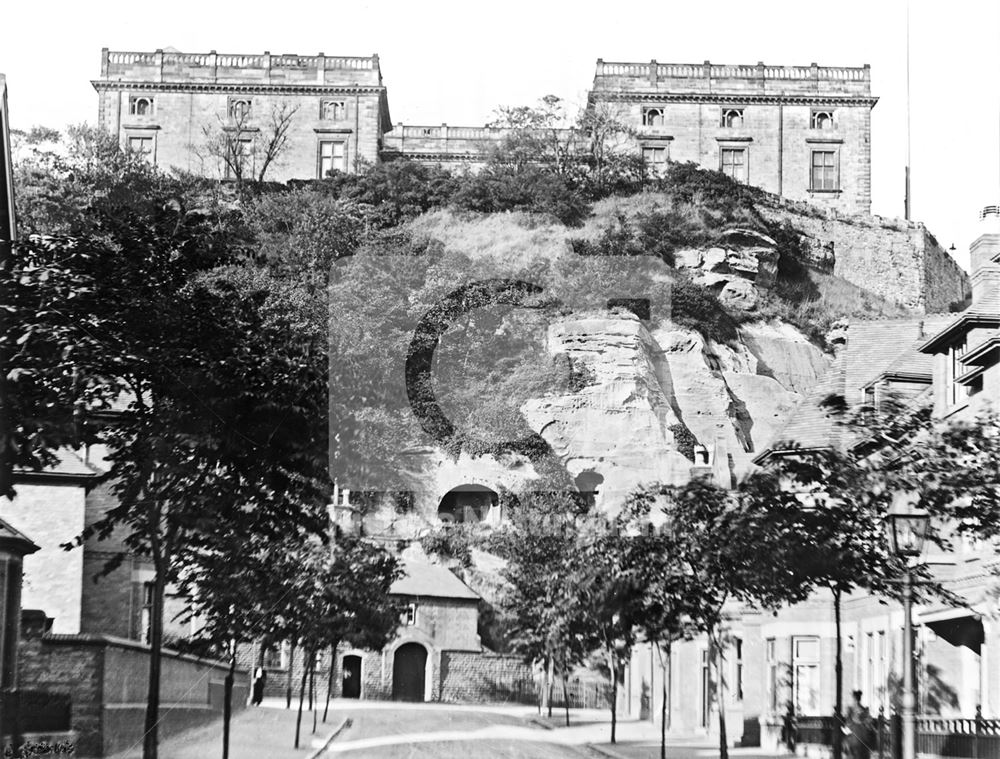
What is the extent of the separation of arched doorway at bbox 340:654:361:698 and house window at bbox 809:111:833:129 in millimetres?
53320

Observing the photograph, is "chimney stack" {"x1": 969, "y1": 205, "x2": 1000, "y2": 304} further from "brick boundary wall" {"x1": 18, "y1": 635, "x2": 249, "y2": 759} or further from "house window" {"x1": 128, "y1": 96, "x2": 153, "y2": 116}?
"house window" {"x1": 128, "y1": 96, "x2": 153, "y2": 116}

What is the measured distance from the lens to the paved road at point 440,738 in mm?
12812

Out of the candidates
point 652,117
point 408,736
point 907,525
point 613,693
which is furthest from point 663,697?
point 652,117

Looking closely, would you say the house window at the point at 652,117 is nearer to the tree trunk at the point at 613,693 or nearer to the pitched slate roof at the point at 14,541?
the tree trunk at the point at 613,693

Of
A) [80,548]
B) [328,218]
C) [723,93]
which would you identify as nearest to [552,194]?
[328,218]

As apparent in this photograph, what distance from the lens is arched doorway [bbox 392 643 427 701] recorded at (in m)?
13.6

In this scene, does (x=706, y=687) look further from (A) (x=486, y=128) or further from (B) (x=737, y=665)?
(A) (x=486, y=128)

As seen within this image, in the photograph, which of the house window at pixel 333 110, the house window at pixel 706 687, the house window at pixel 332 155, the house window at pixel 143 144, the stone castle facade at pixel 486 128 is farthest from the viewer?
the house window at pixel 332 155

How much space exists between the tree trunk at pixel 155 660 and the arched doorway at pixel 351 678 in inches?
71.7

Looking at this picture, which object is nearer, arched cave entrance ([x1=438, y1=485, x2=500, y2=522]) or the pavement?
the pavement

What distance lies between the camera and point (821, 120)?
63438mm

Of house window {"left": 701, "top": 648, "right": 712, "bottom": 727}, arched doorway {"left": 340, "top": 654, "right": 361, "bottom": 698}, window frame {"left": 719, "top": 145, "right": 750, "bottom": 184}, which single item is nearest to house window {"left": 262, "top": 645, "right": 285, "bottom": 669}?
arched doorway {"left": 340, "top": 654, "right": 361, "bottom": 698}

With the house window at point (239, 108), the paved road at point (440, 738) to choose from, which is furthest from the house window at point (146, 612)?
the house window at point (239, 108)

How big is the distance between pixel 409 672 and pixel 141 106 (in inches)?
1682
